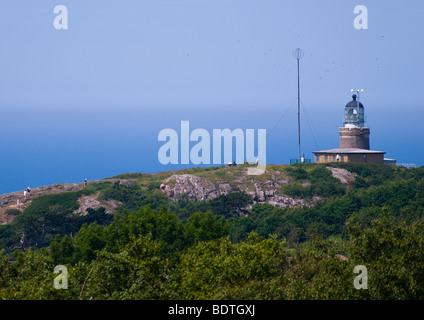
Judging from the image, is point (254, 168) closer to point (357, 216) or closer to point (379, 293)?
point (357, 216)

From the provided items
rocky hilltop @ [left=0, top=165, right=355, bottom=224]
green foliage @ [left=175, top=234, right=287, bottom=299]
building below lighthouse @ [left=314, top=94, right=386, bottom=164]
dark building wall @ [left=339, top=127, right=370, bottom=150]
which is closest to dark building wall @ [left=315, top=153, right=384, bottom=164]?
building below lighthouse @ [left=314, top=94, right=386, bottom=164]

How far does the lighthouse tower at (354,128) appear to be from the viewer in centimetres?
9300

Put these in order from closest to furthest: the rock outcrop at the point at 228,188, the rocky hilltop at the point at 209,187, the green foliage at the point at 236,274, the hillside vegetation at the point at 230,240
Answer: the green foliage at the point at 236,274
the hillside vegetation at the point at 230,240
the rocky hilltop at the point at 209,187
the rock outcrop at the point at 228,188

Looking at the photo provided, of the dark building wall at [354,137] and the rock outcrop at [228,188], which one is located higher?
the dark building wall at [354,137]

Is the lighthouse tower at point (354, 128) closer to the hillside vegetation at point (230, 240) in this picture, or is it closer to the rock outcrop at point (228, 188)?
the hillside vegetation at point (230, 240)

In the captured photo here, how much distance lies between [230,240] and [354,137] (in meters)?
37.4

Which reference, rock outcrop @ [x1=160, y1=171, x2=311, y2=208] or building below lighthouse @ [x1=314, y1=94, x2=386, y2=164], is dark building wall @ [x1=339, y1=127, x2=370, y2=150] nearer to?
building below lighthouse @ [x1=314, y1=94, x2=386, y2=164]

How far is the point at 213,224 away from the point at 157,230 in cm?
410

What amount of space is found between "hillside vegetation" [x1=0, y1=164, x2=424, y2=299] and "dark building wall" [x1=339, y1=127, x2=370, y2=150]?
16.4ft

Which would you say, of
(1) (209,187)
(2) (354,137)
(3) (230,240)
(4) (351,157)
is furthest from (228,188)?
(3) (230,240)

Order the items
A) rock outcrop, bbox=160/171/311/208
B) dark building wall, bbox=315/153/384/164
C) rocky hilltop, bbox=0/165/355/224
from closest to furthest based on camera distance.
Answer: rocky hilltop, bbox=0/165/355/224
rock outcrop, bbox=160/171/311/208
dark building wall, bbox=315/153/384/164

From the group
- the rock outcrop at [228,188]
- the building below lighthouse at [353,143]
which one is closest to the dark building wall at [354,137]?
the building below lighthouse at [353,143]

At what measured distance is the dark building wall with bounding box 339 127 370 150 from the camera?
9275 centimetres

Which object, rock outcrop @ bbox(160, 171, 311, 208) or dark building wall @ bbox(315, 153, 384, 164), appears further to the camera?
dark building wall @ bbox(315, 153, 384, 164)
